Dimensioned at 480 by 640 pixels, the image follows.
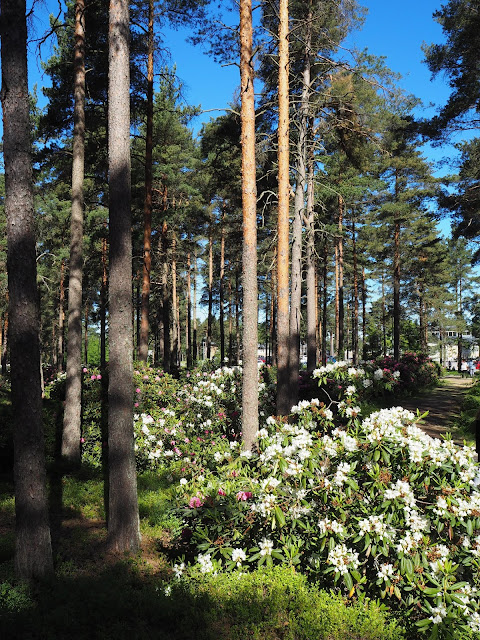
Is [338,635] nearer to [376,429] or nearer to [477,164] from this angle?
[376,429]

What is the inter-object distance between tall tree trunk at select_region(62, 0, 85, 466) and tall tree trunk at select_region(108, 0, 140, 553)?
3077 mm

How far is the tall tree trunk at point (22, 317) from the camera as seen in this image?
384cm

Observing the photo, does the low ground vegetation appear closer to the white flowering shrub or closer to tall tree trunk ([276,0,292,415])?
the white flowering shrub

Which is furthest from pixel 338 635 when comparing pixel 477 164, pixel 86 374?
pixel 477 164

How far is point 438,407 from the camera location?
42.7 feet

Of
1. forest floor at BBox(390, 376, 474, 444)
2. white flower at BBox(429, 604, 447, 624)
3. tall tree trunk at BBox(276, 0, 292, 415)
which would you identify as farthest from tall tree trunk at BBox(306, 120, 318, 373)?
white flower at BBox(429, 604, 447, 624)

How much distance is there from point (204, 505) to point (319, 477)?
4.11 ft

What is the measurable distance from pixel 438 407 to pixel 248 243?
31.2 feet

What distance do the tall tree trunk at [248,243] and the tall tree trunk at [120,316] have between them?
227 cm

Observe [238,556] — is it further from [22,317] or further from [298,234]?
[298,234]

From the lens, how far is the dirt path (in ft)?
32.7

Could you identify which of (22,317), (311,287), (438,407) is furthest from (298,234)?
(22,317)

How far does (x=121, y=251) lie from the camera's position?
503 cm

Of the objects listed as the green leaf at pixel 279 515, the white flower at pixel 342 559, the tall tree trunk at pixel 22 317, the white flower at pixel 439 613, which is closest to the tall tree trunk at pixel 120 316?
the tall tree trunk at pixel 22 317
